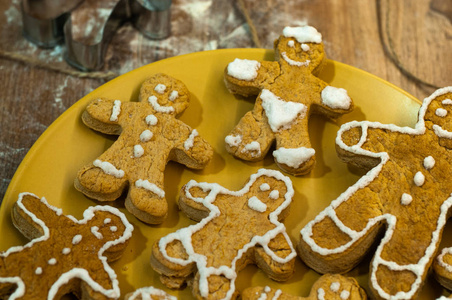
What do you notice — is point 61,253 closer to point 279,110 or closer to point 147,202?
point 147,202

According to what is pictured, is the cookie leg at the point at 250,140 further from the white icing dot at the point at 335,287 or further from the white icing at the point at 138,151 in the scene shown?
the white icing dot at the point at 335,287

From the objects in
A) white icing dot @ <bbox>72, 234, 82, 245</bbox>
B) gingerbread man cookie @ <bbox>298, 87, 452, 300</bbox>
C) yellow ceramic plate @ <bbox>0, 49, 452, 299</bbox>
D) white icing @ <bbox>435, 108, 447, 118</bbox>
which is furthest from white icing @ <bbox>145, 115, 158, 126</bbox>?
white icing @ <bbox>435, 108, 447, 118</bbox>

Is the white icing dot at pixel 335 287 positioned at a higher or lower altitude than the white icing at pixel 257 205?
lower

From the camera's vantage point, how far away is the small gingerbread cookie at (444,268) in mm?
1239

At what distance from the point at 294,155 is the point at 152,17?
794 mm

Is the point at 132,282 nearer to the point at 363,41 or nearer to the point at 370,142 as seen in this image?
the point at 370,142

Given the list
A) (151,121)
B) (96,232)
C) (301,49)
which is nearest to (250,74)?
(301,49)

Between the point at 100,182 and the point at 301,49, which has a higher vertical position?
the point at 301,49

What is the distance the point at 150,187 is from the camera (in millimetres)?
1327

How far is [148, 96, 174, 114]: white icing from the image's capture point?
1.44 m

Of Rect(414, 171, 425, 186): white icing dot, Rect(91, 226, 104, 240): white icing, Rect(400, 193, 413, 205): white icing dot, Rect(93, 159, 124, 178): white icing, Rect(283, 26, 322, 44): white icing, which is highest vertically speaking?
Rect(283, 26, 322, 44): white icing

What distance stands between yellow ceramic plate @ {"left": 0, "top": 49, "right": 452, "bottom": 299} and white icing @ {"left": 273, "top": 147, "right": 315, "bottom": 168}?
0.21 feet

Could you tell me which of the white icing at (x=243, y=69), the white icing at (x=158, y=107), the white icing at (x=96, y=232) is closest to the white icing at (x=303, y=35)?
the white icing at (x=243, y=69)

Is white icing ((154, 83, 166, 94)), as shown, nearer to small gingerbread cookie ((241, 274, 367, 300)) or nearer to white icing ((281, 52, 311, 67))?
white icing ((281, 52, 311, 67))
